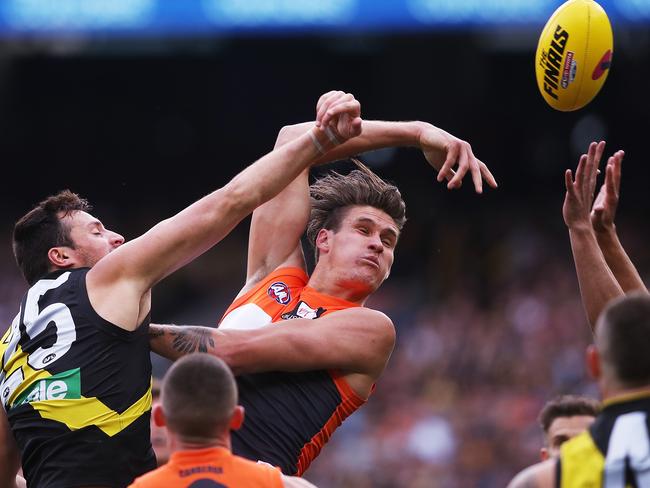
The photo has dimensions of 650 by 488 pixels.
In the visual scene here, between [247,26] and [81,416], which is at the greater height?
[247,26]

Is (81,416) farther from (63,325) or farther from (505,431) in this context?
(505,431)

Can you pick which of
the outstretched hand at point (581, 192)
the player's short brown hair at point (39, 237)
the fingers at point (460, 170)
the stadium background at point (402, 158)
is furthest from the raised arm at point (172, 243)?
the stadium background at point (402, 158)

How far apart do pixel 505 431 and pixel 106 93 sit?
1066 centimetres

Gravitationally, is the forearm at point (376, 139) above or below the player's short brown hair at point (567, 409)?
above

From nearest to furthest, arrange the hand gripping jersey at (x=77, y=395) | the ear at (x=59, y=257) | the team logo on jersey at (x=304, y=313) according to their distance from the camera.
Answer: the hand gripping jersey at (x=77, y=395) < the ear at (x=59, y=257) < the team logo on jersey at (x=304, y=313)

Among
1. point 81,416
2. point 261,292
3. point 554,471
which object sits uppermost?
point 261,292

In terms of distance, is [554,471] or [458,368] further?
[458,368]

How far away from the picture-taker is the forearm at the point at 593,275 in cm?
579

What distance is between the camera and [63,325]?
516cm

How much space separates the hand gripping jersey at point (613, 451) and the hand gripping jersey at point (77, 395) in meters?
2.15

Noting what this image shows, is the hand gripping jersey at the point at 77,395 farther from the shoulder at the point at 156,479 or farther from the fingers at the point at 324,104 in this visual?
the fingers at the point at 324,104

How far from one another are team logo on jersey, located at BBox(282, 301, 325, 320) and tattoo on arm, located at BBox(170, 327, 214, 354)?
1.96ft

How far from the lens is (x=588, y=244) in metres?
5.87

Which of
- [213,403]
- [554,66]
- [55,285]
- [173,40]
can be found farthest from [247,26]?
[213,403]
